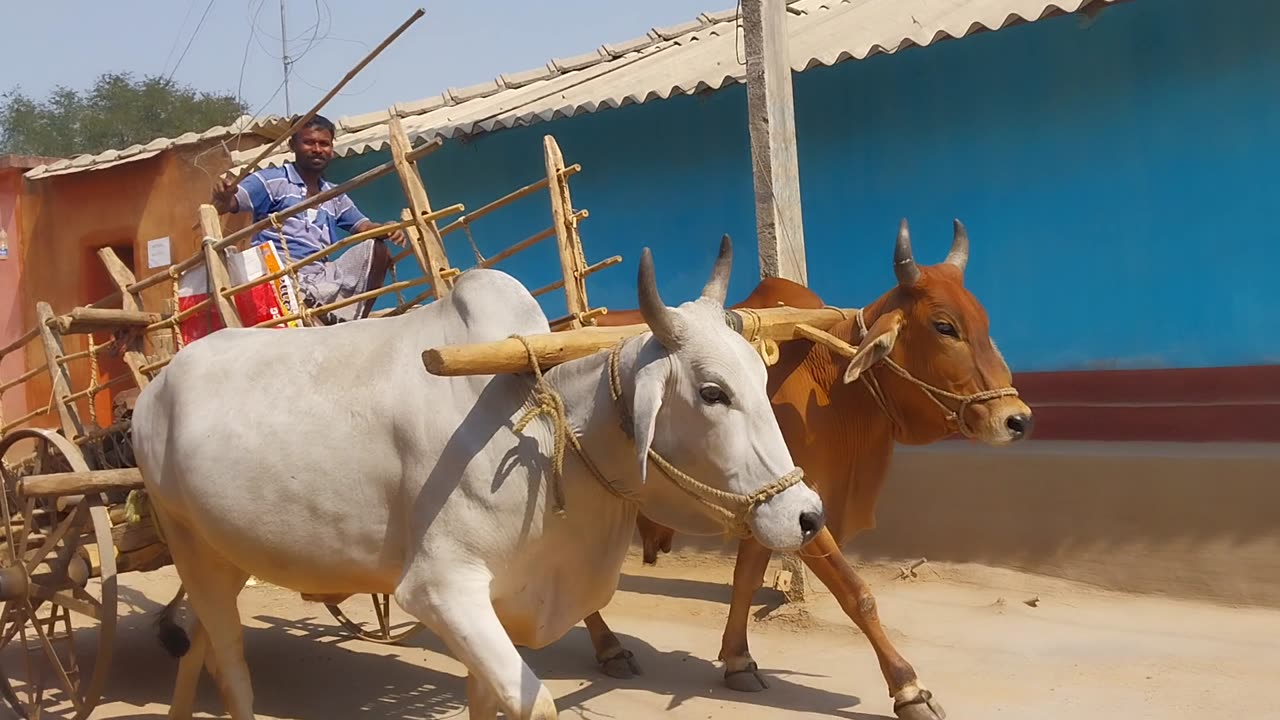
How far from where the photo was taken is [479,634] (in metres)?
3.14

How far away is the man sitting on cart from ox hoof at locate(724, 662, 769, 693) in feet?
6.94

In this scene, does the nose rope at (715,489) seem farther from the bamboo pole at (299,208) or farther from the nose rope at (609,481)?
the bamboo pole at (299,208)

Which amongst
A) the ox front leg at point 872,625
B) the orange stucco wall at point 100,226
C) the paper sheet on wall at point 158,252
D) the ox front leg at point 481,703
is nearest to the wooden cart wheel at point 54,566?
the ox front leg at point 481,703

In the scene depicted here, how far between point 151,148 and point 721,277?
8722 mm

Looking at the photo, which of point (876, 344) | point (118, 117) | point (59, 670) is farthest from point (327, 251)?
point (118, 117)

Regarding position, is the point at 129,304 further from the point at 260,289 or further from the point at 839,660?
the point at 839,660

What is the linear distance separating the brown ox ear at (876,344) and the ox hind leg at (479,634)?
183 cm

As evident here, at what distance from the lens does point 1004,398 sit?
439 centimetres

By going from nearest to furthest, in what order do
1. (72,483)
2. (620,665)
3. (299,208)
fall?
(72,483) < (299,208) < (620,665)

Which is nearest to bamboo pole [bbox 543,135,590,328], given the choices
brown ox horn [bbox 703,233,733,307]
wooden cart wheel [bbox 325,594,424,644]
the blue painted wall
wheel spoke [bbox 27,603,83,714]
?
brown ox horn [bbox 703,233,733,307]

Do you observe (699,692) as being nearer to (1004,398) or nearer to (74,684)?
(1004,398)

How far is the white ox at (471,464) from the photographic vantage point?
10.1 ft

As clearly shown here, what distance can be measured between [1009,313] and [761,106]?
1.84 metres

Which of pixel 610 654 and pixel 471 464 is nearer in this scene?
pixel 471 464
